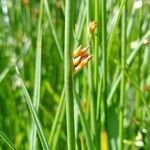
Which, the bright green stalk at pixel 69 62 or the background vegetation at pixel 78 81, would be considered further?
the background vegetation at pixel 78 81

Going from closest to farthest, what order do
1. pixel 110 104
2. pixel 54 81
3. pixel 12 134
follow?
pixel 110 104 → pixel 12 134 → pixel 54 81

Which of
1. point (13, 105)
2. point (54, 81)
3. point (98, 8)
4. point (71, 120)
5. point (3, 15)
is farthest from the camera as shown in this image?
point (3, 15)

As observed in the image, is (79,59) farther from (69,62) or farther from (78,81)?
(78,81)

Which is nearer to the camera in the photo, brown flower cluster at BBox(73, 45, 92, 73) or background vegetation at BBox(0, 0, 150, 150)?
brown flower cluster at BBox(73, 45, 92, 73)

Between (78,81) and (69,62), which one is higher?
(69,62)

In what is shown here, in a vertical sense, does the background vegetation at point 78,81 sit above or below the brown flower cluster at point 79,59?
below

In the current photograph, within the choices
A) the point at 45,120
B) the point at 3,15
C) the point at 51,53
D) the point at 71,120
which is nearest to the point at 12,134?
the point at 45,120

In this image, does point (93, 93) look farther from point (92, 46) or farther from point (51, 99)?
point (51, 99)

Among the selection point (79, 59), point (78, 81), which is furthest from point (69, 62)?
point (78, 81)
